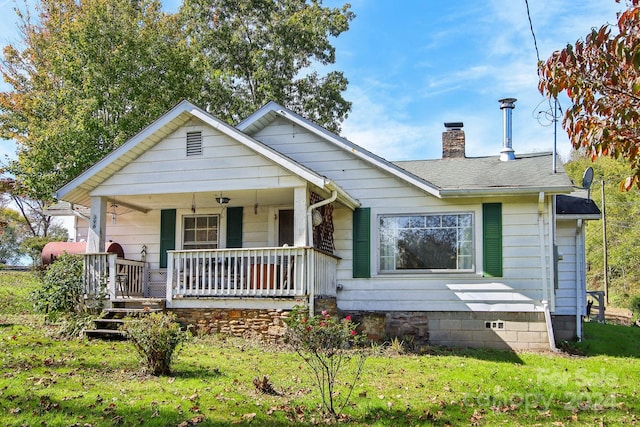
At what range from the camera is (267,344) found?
34.2ft

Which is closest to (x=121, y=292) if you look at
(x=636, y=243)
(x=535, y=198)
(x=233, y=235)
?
(x=233, y=235)

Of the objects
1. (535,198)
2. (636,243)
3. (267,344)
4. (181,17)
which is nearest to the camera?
(267,344)

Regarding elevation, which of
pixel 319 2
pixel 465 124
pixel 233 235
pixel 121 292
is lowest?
A: pixel 121 292

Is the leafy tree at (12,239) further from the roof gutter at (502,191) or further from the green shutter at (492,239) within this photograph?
the green shutter at (492,239)

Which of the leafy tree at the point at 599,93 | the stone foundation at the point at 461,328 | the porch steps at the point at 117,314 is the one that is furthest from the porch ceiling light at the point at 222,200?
the leafy tree at the point at 599,93

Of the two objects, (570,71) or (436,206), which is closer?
(570,71)

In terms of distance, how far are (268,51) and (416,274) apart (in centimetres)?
1437

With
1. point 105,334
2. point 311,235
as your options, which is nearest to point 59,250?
point 105,334

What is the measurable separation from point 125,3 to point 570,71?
19216 mm

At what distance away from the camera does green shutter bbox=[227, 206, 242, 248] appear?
13.4 metres

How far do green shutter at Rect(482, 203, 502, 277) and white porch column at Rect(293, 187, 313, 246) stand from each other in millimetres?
3547

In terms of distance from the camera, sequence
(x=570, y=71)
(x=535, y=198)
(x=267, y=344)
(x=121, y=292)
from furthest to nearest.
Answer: (x=121, y=292) < (x=535, y=198) < (x=267, y=344) < (x=570, y=71)

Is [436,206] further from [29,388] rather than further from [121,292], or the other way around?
[29,388]

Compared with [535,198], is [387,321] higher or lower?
lower
